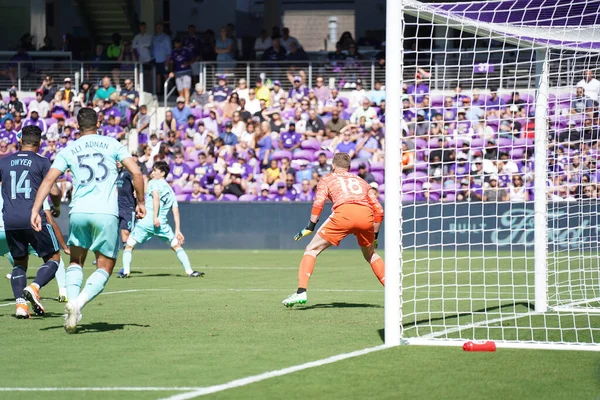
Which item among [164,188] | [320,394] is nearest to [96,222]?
[320,394]

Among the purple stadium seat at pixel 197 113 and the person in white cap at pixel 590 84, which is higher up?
the purple stadium seat at pixel 197 113

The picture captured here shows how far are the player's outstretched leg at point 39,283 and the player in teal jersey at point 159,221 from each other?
5.49m

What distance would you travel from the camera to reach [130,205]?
65.0 feet

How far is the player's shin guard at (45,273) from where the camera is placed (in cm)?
1147

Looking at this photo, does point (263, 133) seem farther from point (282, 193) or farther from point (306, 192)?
point (306, 192)

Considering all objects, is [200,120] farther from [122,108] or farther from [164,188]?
[164,188]

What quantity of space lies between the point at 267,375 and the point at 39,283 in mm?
4750

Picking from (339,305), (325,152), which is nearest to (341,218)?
(339,305)

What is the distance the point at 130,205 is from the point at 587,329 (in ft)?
37.3

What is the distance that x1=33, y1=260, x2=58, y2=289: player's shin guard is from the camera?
37.6 feet

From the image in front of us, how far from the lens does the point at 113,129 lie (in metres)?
28.6

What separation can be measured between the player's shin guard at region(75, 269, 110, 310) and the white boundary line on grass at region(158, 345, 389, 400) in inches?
104

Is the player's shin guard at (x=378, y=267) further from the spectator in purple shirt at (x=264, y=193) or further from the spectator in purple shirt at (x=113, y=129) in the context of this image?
the spectator in purple shirt at (x=113, y=129)

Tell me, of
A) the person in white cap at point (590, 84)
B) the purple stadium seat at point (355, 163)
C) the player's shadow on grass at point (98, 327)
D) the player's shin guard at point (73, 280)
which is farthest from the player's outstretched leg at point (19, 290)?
the purple stadium seat at point (355, 163)
